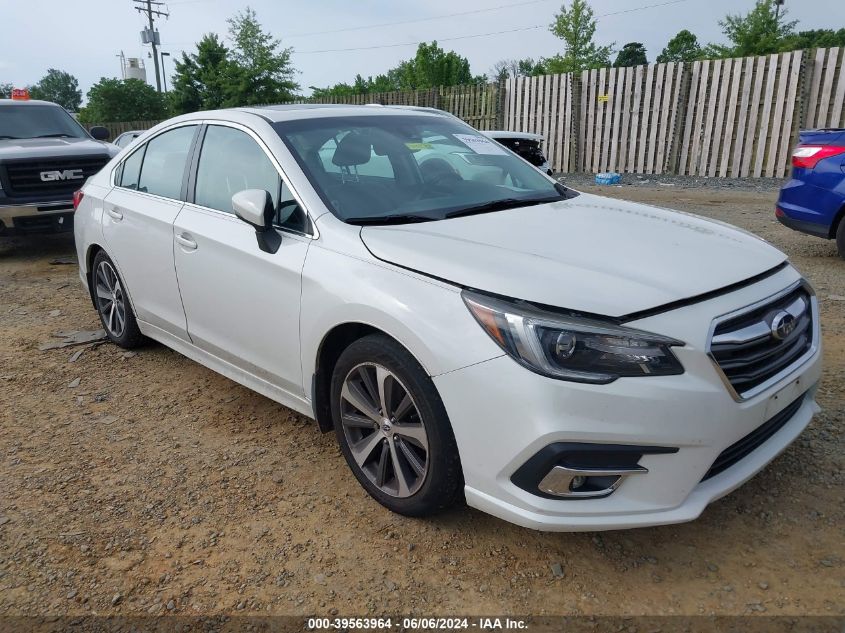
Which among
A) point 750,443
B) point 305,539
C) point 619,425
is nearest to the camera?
point 619,425

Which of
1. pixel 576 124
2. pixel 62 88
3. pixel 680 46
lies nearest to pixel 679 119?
pixel 576 124

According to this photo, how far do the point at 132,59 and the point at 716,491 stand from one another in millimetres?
77285

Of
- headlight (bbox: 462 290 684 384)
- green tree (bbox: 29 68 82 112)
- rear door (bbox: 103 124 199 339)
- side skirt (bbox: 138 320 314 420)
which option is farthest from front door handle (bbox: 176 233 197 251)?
green tree (bbox: 29 68 82 112)

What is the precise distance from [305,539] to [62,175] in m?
7.30

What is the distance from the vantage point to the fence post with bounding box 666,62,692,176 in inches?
536

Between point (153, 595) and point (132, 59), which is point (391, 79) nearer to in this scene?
point (132, 59)

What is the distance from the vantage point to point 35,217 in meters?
7.88

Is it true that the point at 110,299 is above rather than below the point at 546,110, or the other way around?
below

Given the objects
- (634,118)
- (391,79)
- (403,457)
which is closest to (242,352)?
(403,457)

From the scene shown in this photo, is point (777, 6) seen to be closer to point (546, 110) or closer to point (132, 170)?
point (546, 110)

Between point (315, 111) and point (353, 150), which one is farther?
point (315, 111)

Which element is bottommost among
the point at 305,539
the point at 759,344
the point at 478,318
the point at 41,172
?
the point at 305,539

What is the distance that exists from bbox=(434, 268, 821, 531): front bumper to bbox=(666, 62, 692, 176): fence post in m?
12.9

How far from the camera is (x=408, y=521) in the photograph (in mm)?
2725
